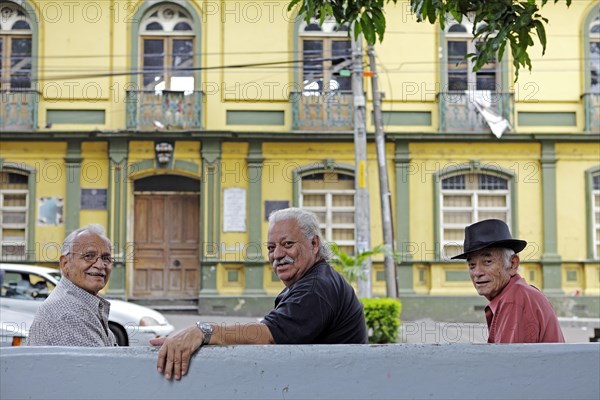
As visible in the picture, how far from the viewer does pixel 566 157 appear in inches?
707

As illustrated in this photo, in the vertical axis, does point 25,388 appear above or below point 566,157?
below

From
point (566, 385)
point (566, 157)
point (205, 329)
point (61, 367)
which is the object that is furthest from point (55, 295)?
point (566, 157)

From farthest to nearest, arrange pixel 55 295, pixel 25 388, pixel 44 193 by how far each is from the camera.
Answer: pixel 44 193, pixel 55 295, pixel 25 388

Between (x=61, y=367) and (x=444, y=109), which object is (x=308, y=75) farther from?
(x=61, y=367)

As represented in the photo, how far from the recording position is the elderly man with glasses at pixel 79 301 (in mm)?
3383

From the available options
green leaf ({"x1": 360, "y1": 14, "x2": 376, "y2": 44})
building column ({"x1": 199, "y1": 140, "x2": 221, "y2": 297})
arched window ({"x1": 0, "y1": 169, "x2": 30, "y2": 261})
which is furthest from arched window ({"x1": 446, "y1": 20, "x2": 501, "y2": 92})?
green leaf ({"x1": 360, "y1": 14, "x2": 376, "y2": 44})

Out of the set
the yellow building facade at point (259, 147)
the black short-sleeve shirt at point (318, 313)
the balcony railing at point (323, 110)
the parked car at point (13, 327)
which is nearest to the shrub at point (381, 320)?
the parked car at point (13, 327)

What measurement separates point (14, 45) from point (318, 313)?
1679 centimetres

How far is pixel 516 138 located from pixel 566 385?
15.5m

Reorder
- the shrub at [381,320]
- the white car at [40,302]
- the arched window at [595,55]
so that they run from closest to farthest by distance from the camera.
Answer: the white car at [40,302]
the shrub at [381,320]
the arched window at [595,55]

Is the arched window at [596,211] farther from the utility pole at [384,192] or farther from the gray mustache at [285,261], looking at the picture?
the gray mustache at [285,261]

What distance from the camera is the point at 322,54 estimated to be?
1822 cm

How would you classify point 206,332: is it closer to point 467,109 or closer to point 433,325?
point 433,325

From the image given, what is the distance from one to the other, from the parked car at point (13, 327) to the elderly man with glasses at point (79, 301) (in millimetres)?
5095
